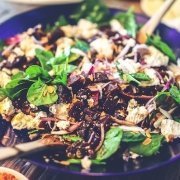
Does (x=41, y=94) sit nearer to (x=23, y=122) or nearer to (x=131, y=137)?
(x=23, y=122)

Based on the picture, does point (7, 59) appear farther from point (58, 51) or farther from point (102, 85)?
point (102, 85)

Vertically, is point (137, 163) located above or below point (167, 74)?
below

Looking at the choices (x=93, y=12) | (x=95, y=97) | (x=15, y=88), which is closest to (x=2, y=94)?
(x=15, y=88)

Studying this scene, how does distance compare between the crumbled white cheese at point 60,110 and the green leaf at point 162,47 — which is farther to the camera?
the green leaf at point 162,47

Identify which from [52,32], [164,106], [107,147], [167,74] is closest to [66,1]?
[52,32]

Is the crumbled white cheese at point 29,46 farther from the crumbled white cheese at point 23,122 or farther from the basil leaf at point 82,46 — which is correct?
the crumbled white cheese at point 23,122

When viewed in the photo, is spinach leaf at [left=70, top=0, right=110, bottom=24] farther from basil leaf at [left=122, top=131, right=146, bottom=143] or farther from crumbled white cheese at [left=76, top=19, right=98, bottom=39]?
basil leaf at [left=122, top=131, right=146, bottom=143]

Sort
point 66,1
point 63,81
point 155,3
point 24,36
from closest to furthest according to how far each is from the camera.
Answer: point 63,81, point 24,36, point 66,1, point 155,3

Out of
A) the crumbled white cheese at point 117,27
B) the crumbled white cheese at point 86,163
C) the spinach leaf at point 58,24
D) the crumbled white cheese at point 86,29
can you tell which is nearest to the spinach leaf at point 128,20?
the crumbled white cheese at point 117,27

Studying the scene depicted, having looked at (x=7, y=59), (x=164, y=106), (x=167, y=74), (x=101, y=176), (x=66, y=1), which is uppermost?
(x=66, y=1)
